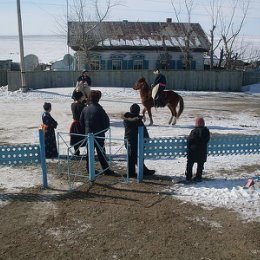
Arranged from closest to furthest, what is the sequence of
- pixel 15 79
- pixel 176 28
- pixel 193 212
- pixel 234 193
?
pixel 193 212, pixel 234 193, pixel 15 79, pixel 176 28

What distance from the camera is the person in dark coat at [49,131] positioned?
946cm

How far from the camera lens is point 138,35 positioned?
114 feet

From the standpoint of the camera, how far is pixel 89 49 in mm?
32219

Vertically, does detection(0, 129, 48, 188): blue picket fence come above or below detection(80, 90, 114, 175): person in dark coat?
below

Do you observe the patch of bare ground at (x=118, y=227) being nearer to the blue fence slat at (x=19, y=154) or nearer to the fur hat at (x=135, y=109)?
the blue fence slat at (x=19, y=154)

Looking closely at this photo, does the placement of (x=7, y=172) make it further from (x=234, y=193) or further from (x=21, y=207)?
(x=234, y=193)

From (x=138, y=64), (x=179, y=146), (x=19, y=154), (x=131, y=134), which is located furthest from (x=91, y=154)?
(x=138, y=64)

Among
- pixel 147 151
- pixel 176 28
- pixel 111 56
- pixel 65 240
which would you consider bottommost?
pixel 65 240

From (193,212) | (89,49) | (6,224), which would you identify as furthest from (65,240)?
(89,49)

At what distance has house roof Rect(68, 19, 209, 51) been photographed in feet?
109

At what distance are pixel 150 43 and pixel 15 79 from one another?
1326cm

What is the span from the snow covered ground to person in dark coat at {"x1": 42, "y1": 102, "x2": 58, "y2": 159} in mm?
924

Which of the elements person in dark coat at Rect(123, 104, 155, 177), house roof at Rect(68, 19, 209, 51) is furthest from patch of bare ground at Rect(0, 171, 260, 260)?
house roof at Rect(68, 19, 209, 51)

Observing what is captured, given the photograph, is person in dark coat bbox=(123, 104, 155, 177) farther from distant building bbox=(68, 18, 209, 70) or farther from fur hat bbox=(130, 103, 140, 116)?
distant building bbox=(68, 18, 209, 70)
